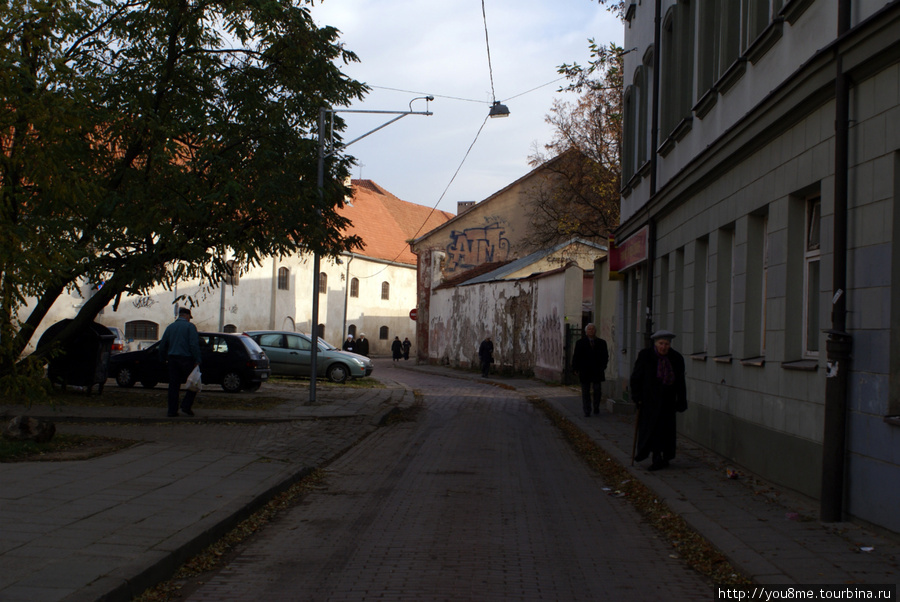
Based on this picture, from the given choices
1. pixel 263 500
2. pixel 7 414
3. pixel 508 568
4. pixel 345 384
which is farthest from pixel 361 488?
pixel 345 384

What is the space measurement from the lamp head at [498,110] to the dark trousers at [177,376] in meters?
13.1

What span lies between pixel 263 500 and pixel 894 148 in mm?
5921

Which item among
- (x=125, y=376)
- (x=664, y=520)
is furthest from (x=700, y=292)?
(x=125, y=376)

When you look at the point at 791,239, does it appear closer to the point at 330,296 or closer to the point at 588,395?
the point at 588,395

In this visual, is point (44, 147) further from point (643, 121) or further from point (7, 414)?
point (643, 121)

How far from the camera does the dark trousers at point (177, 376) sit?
14719 millimetres

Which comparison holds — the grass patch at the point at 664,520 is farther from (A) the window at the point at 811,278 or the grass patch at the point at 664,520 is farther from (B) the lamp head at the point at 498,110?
(B) the lamp head at the point at 498,110

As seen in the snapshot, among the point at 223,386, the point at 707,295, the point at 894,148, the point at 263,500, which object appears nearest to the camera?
the point at 894,148

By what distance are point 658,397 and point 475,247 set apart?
140 ft

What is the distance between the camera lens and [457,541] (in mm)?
6727

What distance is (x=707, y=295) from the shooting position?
1298 centimetres

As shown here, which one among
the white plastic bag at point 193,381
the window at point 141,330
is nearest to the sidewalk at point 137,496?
the white plastic bag at point 193,381

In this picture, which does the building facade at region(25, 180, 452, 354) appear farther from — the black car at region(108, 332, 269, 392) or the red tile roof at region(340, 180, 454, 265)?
the black car at region(108, 332, 269, 392)

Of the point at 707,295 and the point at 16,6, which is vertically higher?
the point at 16,6
